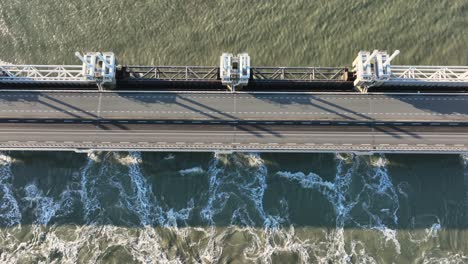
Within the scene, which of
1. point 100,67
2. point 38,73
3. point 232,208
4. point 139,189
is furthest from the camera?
point 139,189

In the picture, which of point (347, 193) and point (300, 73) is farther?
point (300, 73)

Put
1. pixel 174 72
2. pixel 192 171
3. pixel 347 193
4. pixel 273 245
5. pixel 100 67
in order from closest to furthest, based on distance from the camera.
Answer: pixel 100 67
pixel 273 245
pixel 347 193
pixel 192 171
pixel 174 72

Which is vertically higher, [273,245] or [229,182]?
[229,182]

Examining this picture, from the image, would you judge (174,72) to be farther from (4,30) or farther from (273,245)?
(273,245)

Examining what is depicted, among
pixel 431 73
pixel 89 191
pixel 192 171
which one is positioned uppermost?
pixel 431 73

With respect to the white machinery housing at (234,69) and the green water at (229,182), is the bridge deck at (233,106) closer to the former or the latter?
the white machinery housing at (234,69)

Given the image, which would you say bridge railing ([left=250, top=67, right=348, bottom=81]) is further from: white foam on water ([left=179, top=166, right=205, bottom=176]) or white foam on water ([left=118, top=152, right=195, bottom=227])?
white foam on water ([left=118, top=152, right=195, bottom=227])

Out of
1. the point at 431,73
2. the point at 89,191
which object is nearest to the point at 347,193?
the point at 431,73

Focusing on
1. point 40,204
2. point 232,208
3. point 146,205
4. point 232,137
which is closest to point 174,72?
point 232,137
